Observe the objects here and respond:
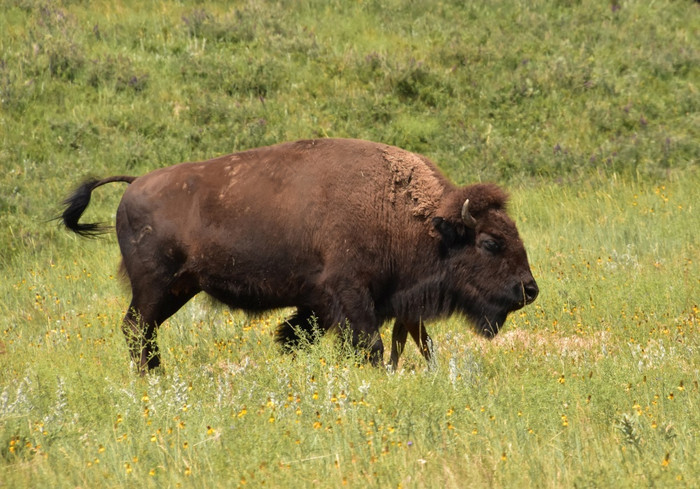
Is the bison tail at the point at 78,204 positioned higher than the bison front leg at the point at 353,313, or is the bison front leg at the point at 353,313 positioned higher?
the bison front leg at the point at 353,313

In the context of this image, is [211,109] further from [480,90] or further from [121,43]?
[480,90]

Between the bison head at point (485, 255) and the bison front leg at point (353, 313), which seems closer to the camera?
the bison front leg at point (353, 313)

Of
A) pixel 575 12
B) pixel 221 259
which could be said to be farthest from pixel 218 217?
pixel 575 12

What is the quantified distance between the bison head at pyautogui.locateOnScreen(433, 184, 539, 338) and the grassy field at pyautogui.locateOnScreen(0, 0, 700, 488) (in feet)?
1.64

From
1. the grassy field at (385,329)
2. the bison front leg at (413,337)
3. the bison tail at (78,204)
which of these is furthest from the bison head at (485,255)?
the bison tail at (78,204)

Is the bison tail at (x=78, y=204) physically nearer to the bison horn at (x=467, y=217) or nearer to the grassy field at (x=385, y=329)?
the grassy field at (x=385, y=329)

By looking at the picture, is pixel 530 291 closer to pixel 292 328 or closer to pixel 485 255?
pixel 485 255

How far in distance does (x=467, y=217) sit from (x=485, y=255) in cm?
36

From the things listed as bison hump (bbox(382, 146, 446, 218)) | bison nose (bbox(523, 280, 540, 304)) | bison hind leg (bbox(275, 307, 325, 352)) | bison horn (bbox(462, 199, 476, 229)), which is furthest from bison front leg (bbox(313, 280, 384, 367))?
bison nose (bbox(523, 280, 540, 304))

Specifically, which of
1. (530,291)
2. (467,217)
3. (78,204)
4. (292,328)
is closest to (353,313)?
(292,328)

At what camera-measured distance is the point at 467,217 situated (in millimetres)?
6871

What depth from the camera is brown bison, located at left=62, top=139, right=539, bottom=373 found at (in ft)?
22.1

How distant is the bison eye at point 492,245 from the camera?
702 centimetres

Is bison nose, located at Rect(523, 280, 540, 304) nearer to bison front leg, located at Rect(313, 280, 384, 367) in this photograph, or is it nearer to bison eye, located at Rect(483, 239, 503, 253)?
bison eye, located at Rect(483, 239, 503, 253)
